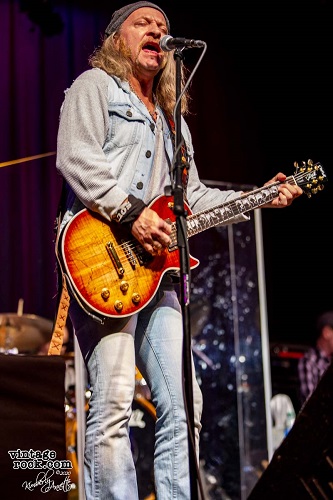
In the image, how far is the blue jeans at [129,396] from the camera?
2.83m

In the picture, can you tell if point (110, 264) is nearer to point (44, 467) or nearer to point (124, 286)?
point (124, 286)

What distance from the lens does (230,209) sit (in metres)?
3.34

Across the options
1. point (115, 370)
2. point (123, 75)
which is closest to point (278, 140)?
point (123, 75)

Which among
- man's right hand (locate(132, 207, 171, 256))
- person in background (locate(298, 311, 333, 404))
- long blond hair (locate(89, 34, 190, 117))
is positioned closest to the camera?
man's right hand (locate(132, 207, 171, 256))

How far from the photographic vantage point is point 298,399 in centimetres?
828

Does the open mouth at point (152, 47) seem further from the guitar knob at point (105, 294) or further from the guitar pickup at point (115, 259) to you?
the guitar knob at point (105, 294)

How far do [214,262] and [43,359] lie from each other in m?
3.07

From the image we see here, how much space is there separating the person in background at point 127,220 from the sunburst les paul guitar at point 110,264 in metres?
0.03

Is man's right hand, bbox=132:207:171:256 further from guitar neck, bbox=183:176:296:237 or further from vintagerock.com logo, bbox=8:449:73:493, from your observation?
vintagerock.com logo, bbox=8:449:73:493

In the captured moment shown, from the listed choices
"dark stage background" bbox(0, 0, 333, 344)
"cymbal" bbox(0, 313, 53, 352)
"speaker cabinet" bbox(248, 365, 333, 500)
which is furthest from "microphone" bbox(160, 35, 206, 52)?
"dark stage background" bbox(0, 0, 333, 344)

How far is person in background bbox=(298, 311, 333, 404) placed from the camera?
8070 mm

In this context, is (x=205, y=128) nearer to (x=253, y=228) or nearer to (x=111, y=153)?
(x=253, y=228)

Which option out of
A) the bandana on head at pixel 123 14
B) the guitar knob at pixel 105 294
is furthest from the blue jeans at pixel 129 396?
the bandana on head at pixel 123 14

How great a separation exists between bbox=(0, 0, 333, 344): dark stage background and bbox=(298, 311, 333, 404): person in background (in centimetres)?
75
